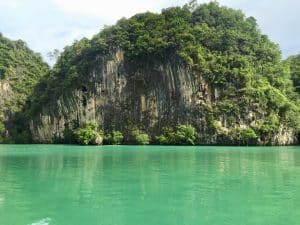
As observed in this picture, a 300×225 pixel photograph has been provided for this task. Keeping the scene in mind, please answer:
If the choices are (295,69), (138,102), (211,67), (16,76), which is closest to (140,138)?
(138,102)

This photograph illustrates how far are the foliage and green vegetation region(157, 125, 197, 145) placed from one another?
5.39 m

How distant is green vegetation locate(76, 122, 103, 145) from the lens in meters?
63.1

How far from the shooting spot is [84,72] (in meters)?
69.6

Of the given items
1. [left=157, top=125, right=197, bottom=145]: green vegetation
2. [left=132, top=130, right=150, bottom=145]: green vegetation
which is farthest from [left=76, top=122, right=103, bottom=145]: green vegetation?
[left=157, top=125, right=197, bottom=145]: green vegetation

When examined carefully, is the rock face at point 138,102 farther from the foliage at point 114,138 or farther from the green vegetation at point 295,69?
the green vegetation at point 295,69

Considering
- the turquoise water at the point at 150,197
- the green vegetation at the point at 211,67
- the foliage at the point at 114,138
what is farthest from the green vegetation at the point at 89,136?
the turquoise water at the point at 150,197

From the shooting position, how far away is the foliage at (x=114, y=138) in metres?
64.6

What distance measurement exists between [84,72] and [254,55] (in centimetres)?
2428

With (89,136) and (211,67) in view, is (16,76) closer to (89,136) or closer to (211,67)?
(89,136)

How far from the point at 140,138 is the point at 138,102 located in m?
6.39

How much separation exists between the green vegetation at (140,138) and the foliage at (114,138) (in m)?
1.81

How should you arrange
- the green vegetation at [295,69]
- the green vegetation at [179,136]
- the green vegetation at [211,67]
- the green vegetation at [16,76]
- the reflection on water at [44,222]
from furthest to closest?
the green vegetation at [16,76] → the green vegetation at [295,69] → the green vegetation at [211,67] → the green vegetation at [179,136] → the reflection on water at [44,222]

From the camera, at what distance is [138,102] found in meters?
67.3

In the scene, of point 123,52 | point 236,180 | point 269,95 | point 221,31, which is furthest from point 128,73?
point 236,180
